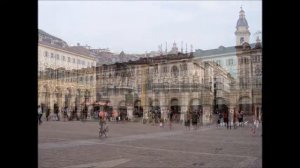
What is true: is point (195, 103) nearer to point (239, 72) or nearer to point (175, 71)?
point (175, 71)

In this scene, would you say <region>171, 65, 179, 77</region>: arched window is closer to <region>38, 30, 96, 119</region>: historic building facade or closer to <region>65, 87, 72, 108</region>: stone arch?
<region>38, 30, 96, 119</region>: historic building facade

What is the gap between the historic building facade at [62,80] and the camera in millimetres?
57438

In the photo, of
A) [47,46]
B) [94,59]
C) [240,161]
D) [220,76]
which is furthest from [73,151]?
[94,59]

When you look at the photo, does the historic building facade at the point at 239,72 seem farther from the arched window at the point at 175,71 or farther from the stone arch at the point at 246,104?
the arched window at the point at 175,71

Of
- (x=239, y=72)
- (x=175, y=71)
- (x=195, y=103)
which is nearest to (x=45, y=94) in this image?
(x=175, y=71)

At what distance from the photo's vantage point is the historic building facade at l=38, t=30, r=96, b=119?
57.4m

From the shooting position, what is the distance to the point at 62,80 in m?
62.7

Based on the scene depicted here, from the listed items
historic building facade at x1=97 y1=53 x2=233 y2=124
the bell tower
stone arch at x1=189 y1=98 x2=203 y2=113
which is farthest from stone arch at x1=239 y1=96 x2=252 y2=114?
the bell tower

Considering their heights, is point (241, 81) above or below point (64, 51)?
below

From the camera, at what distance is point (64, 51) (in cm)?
7388
